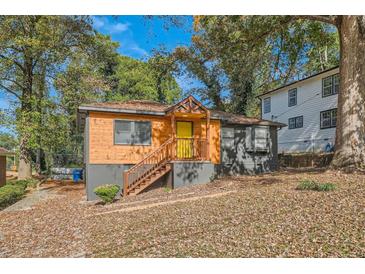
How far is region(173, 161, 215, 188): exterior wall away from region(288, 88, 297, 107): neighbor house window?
11.8 meters

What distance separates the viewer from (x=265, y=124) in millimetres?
14469

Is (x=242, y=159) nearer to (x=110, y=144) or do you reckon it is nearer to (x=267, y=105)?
(x=110, y=144)

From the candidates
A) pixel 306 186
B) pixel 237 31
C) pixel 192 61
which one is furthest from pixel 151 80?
pixel 306 186

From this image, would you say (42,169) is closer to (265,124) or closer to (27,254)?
(265,124)

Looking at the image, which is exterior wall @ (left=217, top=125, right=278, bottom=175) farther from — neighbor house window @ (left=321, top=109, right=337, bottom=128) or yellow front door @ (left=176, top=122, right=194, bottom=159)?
neighbor house window @ (left=321, top=109, right=337, bottom=128)

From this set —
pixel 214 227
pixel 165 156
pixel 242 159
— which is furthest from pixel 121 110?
pixel 214 227

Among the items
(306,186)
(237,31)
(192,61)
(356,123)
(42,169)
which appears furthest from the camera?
(42,169)

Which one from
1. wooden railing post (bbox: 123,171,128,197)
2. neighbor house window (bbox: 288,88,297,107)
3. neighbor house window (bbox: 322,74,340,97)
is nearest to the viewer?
wooden railing post (bbox: 123,171,128,197)

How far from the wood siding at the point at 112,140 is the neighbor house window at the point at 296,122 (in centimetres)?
1092

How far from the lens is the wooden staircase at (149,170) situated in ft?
35.7

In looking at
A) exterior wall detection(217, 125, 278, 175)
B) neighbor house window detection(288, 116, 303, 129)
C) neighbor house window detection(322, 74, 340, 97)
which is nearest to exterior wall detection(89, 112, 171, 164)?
exterior wall detection(217, 125, 278, 175)

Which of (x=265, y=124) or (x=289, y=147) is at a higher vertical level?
(x=265, y=124)

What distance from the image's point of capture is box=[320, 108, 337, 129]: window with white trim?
17375 mm
